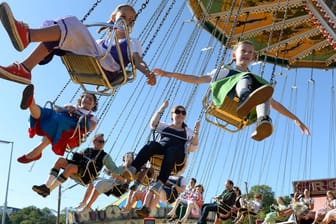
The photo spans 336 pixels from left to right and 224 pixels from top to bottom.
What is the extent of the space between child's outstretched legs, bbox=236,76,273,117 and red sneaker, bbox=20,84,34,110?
176 centimetres

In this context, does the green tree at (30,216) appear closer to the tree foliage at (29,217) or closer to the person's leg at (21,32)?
the tree foliage at (29,217)

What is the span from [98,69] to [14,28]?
0.98 meters

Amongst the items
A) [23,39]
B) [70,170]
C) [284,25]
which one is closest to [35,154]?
[70,170]

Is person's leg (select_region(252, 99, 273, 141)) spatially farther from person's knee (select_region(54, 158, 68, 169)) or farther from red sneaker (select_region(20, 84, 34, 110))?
person's knee (select_region(54, 158, 68, 169))

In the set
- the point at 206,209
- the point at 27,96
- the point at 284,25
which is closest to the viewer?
the point at 27,96

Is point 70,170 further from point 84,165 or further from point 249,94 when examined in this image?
point 249,94

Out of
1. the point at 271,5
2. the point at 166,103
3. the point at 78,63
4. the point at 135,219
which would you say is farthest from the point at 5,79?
the point at 135,219

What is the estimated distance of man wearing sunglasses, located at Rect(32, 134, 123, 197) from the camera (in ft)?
17.5

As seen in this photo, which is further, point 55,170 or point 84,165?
point 84,165

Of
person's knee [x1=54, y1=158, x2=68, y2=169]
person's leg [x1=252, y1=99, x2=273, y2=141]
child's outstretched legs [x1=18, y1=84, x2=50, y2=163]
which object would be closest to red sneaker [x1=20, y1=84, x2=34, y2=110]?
child's outstretched legs [x1=18, y1=84, x2=50, y2=163]

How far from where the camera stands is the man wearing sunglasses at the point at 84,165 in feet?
17.5

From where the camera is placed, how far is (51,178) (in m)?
5.30

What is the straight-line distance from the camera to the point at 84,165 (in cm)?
567

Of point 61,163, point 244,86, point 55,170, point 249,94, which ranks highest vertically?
point 244,86
